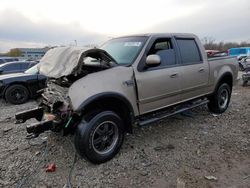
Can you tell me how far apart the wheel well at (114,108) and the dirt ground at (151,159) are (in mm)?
595

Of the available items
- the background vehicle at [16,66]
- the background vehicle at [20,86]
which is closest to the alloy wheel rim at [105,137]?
the background vehicle at [20,86]

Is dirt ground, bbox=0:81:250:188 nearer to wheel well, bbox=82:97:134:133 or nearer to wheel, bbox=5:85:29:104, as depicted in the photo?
wheel well, bbox=82:97:134:133

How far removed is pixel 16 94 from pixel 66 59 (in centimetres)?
573

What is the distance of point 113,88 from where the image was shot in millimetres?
3641

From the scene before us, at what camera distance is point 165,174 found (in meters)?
3.44

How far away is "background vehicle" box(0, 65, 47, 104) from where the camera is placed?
8422 millimetres

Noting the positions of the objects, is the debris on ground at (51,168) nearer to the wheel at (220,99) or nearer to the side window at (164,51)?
the side window at (164,51)

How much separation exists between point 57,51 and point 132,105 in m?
1.65

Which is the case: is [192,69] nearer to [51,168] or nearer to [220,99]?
[220,99]

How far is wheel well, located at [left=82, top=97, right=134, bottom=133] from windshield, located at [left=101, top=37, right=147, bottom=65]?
2.44ft

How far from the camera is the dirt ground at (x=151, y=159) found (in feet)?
10.8

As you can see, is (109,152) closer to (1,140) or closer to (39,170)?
(39,170)

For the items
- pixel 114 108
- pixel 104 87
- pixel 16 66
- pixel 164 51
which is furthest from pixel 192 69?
pixel 16 66

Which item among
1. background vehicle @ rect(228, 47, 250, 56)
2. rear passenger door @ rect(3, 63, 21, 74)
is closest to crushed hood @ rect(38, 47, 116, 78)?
rear passenger door @ rect(3, 63, 21, 74)
